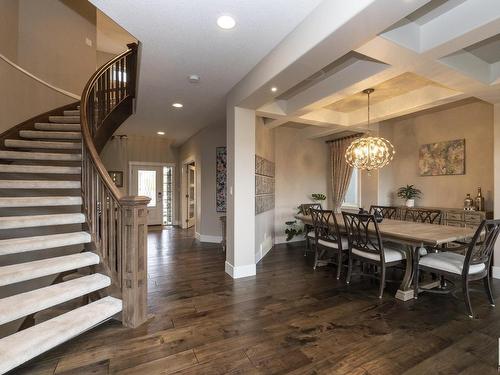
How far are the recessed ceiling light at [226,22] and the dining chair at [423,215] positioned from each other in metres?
A: 3.90

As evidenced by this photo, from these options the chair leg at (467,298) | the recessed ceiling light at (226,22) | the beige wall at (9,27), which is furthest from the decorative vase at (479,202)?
the beige wall at (9,27)

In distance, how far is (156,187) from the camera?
7.92m

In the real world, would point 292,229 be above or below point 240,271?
above

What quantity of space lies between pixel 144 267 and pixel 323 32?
246cm

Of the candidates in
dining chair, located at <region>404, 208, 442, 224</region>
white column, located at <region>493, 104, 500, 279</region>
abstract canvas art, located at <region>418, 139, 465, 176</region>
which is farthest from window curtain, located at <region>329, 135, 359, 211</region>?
white column, located at <region>493, 104, 500, 279</region>

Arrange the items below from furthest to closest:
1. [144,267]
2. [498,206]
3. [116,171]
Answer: [116,171] → [498,206] → [144,267]

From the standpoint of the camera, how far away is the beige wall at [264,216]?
175 inches

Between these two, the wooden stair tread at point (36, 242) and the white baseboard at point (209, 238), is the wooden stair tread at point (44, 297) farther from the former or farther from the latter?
the white baseboard at point (209, 238)

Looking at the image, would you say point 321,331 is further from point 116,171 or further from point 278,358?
point 116,171

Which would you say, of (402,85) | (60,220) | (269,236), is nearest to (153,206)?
(269,236)

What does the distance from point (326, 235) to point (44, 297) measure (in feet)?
10.9

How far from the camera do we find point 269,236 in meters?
5.29

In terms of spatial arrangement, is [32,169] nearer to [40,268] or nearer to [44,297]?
[40,268]

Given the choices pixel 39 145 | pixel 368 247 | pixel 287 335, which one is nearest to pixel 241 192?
pixel 368 247
